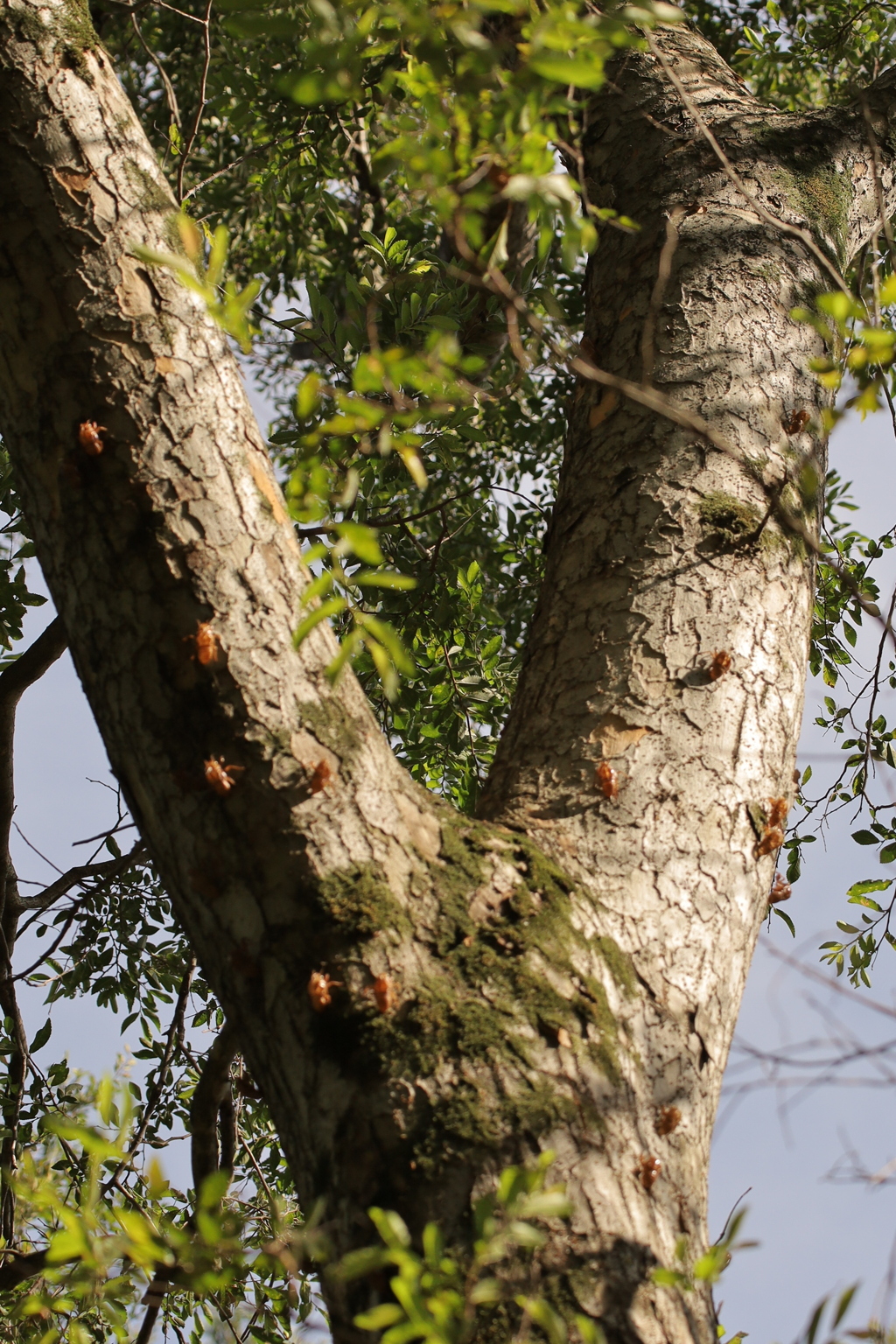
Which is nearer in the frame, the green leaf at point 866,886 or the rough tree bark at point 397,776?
the rough tree bark at point 397,776

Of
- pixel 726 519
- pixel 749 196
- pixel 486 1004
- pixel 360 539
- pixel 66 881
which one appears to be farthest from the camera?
pixel 66 881

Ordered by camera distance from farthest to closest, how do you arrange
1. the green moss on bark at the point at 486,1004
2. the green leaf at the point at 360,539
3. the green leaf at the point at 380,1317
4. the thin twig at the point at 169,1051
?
1. the thin twig at the point at 169,1051
2. the green moss on bark at the point at 486,1004
3. the green leaf at the point at 360,539
4. the green leaf at the point at 380,1317

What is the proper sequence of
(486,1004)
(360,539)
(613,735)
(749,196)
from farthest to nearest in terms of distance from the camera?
(749,196) < (613,735) < (486,1004) < (360,539)

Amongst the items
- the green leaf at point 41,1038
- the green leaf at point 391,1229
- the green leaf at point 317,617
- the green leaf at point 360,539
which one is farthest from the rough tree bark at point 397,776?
the green leaf at point 41,1038

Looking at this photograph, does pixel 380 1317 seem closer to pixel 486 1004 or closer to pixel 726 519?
pixel 486 1004

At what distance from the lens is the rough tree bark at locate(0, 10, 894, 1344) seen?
1410 mm

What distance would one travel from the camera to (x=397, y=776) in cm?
171

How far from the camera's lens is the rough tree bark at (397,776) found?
1410mm

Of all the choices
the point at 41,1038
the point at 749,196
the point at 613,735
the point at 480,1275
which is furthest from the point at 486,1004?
the point at 41,1038

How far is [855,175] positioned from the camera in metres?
2.84

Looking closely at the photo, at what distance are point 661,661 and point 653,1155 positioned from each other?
885 millimetres

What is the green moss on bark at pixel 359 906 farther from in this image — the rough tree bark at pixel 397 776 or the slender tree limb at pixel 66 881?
the slender tree limb at pixel 66 881

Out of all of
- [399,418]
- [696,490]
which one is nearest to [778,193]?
[696,490]

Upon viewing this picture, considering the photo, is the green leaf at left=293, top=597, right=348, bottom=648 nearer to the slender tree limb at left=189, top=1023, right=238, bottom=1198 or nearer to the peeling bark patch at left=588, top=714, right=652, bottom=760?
the peeling bark patch at left=588, top=714, right=652, bottom=760
